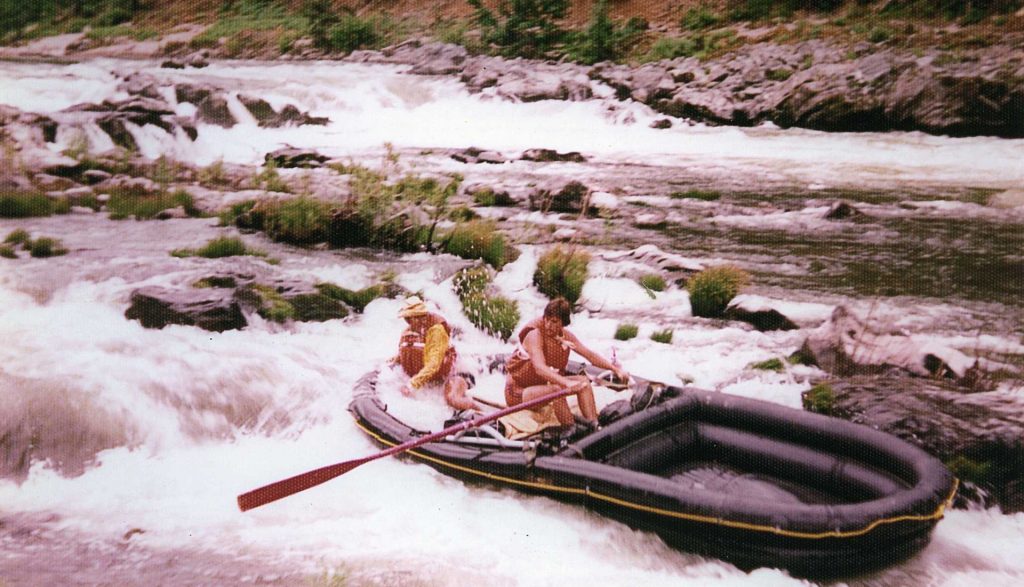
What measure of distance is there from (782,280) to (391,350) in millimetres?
1698

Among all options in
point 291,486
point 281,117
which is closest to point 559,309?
point 291,486

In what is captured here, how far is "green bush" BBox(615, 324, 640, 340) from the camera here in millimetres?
3195

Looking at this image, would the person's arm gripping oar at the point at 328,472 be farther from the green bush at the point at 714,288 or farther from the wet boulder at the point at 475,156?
the wet boulder at the point at 475,156

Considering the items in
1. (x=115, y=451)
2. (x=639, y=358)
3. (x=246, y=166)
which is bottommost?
(x=115, y=451)

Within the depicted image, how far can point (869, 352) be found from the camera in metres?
2.99

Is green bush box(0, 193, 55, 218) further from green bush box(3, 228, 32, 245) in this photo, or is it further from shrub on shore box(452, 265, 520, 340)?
shrub on shore box(452, 265, 520, 340)

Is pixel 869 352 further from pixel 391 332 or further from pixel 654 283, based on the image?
pixel 391 332

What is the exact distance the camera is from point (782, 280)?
3176 mm

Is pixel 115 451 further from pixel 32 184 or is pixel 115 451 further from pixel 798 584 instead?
pixel 798 584

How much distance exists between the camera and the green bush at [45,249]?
367 centimetres

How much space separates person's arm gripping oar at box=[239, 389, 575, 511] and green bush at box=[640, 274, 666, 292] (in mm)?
669

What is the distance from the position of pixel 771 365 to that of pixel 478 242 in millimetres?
1363

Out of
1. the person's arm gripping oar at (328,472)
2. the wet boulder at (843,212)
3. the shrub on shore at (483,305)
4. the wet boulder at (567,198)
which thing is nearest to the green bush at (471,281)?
the shrub on shore at (483,305)

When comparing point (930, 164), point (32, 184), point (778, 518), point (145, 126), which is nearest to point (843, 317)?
point (930, 164)
